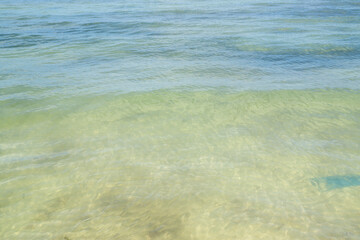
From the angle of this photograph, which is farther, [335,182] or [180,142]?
[180,142]

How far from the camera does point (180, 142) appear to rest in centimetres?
389

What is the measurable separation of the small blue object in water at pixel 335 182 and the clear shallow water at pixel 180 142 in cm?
3

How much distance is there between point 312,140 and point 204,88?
2.38 m

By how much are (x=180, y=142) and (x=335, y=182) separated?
174 cm

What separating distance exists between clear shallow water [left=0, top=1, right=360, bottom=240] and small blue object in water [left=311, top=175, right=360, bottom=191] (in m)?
0.03

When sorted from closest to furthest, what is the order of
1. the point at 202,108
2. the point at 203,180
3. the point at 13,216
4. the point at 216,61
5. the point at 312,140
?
the point at 13,216, the point at 203,180, the point at 312,140, the point at 202,108, the point at 216,61

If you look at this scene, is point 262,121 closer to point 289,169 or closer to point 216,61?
point 289,169

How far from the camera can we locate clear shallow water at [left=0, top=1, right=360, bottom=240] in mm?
2615

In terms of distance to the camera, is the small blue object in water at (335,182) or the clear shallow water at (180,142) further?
the small blue object in water at (335,182)

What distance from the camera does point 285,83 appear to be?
6023mm

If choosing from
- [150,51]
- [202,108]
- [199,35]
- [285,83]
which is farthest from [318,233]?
[199,35]

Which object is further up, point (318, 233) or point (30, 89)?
point (30, 89)

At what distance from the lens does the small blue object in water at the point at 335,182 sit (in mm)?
3010

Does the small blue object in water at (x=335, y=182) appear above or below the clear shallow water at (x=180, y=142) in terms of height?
below
